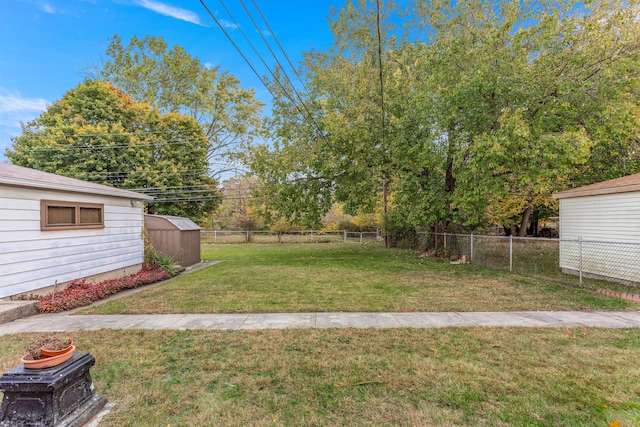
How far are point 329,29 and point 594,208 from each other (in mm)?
16597

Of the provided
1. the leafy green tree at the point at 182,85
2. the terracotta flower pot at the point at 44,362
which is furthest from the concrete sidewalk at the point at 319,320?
the leafy green tree at the point at 182,85

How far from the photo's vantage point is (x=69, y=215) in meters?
6.68

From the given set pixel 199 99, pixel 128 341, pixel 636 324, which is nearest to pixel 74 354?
pixel 128 341

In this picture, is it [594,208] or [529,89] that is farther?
[529,89]

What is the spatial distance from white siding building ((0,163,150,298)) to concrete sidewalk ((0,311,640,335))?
1146mm

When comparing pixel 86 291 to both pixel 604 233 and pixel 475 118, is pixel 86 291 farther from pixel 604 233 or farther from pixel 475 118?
pixel 604 233

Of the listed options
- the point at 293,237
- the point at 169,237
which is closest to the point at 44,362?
the point at 169,237

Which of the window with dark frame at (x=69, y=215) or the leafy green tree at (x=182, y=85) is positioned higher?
the leafy green tree at (x=182, y=85)

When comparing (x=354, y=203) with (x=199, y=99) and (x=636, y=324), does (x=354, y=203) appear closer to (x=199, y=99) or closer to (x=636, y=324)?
(x=636, y=324)

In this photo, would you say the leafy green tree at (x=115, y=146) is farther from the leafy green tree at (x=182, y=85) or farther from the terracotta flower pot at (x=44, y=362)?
the terracotta flower pot at (x=44, y=362)

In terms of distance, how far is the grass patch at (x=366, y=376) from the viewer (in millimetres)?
2365

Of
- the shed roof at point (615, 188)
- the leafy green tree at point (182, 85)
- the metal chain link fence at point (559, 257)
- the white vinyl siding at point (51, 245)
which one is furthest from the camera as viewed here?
the leafy green tree at point (182, 85)

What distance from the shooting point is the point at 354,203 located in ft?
43.5

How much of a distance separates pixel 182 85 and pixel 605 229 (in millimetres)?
26497
